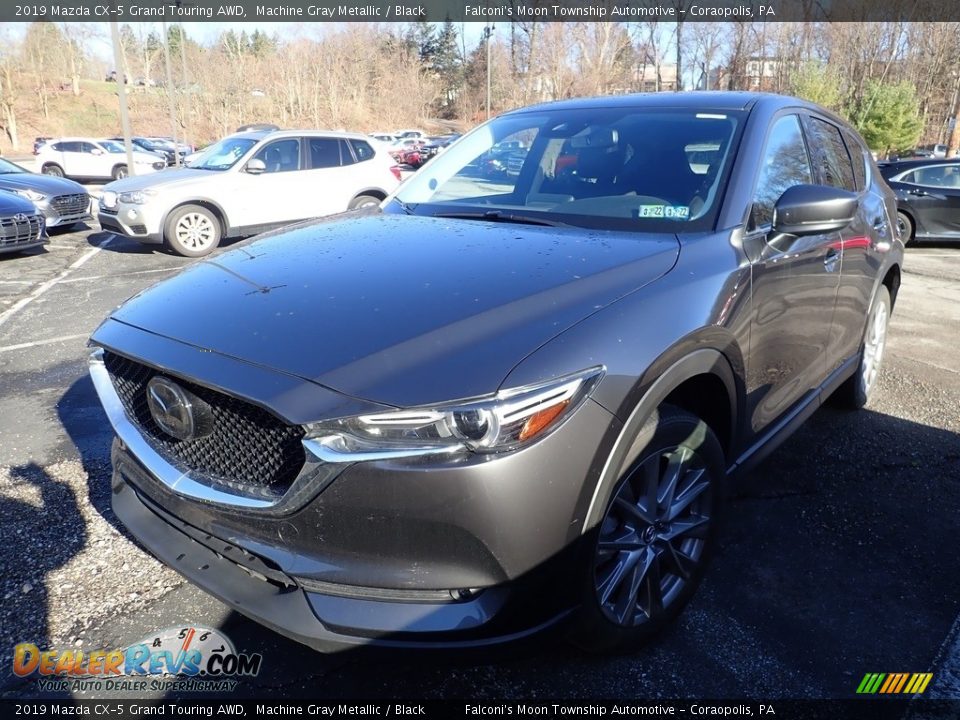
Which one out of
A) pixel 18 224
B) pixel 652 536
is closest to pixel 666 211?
pixel 652 536

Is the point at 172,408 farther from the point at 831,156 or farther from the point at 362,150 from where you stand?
the point at 362,150

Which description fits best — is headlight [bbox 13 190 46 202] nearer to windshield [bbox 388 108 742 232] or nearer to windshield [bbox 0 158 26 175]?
windshield [bbox 0 158 26 175]

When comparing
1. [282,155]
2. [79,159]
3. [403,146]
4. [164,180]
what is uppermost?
[403,146]

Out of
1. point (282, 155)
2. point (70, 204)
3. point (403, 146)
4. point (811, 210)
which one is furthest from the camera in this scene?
point (403, 146)

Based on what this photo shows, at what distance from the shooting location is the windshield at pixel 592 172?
269 cm

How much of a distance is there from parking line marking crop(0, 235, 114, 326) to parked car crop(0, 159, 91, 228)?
3.40 feet

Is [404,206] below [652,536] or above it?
above

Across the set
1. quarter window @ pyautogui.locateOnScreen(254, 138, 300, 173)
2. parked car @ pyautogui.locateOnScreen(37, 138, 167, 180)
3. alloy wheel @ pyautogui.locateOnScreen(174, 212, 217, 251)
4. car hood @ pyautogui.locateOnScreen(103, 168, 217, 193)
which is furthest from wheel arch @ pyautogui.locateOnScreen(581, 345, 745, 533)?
parked car @ pyautogui.locateOnScreen(37, 138, 167, 180)

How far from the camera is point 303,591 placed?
1.78 meters

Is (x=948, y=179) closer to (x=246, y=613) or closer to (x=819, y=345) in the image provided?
(x=819, y=345)

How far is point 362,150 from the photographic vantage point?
11.7m

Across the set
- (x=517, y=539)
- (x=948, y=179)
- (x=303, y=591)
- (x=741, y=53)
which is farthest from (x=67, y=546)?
(x=741, y=53)

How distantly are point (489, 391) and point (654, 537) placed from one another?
2.99 feet

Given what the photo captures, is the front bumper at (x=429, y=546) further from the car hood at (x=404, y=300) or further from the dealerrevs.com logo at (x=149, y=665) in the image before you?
the dealerrevs.com logo at (x=149, y=665)
